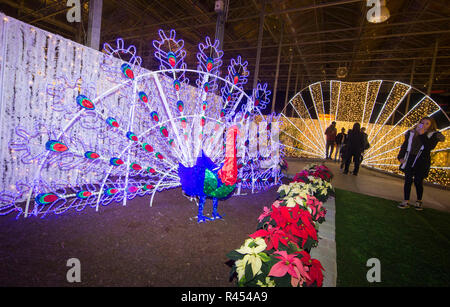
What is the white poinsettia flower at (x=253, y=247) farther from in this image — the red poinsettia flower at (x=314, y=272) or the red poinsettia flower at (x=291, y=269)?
the red poinsettia flower at (x=314, y=272)

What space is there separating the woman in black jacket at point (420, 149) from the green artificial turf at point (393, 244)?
30.4 inches

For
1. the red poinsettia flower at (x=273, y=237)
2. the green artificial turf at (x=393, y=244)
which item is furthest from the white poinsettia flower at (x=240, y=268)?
the green artificial turf at (x=393, y=244)

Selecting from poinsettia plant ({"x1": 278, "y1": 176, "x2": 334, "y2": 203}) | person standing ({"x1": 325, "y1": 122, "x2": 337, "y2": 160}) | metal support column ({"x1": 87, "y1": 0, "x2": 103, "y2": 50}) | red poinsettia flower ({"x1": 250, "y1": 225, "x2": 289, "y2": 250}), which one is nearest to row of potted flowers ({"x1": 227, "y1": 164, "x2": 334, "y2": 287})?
red poinsettia flower ({"x1": 250, "y1": 225, "x2": 289, "y2": 250})

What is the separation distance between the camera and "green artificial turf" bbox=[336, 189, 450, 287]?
2.10 m

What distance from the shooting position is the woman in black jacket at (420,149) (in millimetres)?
3904

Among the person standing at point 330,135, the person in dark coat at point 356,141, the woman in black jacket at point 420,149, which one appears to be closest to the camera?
the woman in black jacket at point 420,149

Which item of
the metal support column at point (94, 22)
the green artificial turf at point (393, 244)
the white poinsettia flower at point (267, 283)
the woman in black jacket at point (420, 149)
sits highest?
the metal support column at point (94, 22)

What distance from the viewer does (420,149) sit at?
157 inches

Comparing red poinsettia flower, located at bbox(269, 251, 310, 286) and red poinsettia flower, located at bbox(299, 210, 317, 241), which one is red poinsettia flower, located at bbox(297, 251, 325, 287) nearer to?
red poinsettia flower, located at bbox(269, 251, 310, 286)

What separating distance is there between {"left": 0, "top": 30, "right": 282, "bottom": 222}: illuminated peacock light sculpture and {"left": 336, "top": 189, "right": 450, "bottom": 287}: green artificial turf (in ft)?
5.16

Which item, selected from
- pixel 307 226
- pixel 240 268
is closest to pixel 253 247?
pixel 240 268

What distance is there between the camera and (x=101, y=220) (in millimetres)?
2713
